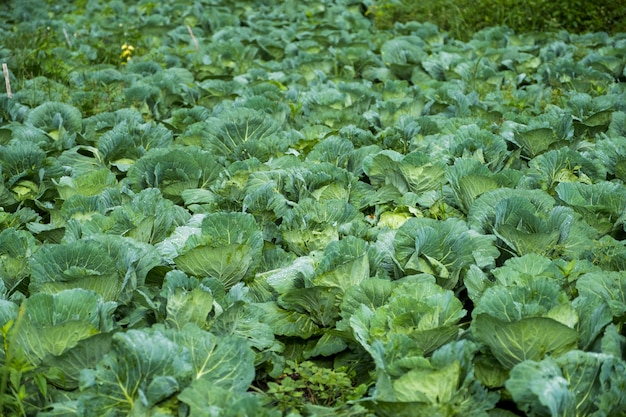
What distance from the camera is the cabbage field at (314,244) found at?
7.12ft

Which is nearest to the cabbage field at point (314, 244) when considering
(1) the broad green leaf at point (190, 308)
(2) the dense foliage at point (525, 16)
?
(1) the broad green leaf at point (190, 308)

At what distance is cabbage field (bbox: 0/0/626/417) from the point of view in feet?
7.12

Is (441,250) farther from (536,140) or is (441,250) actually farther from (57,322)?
(536,140)

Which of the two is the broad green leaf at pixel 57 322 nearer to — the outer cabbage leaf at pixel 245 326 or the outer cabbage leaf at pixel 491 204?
the outer cabbage leaf at pixel 245 326

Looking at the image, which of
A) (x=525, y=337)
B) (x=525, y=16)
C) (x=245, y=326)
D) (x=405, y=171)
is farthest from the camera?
(x=525, y=16)

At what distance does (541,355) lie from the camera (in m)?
2.26

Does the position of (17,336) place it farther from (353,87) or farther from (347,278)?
(353,87)

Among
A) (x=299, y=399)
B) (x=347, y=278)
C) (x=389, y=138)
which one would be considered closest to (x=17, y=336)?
(x=299, y=399)

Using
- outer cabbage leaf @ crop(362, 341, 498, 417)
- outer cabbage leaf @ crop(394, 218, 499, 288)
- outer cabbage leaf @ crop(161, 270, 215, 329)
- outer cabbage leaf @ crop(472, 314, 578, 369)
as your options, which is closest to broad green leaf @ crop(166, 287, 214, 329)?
outer cabbage leaf @ crop(161, 270, 215, 329)

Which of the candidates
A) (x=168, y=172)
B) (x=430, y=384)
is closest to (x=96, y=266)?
(x=168, y=172)

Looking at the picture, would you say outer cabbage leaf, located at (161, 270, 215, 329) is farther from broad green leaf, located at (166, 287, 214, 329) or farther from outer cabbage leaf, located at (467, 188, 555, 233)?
outer cabbage leaf, located at (467, 188, 555, 233)

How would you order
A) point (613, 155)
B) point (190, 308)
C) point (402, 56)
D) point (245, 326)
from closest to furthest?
point (190, 308) < point (245, 326) < point (613, 155) < point (402, 56)

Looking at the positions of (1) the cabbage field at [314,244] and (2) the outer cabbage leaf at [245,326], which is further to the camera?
(2) the outer cabbage leaf at [245,326]

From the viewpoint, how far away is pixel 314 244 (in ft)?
10.5
